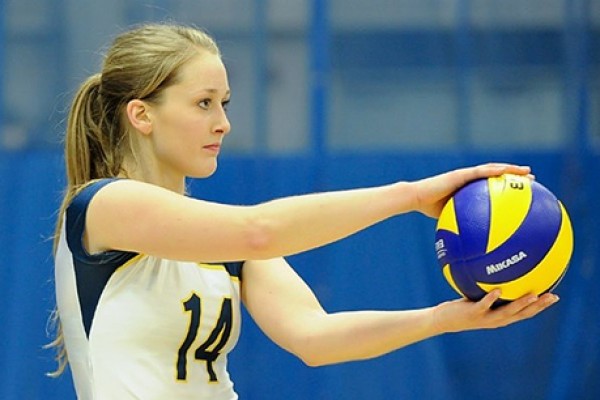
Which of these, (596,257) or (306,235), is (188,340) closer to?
(306,235)

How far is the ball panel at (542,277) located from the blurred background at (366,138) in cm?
180

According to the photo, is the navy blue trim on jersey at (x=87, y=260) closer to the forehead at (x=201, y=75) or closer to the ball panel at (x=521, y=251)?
the forehead at (x=201, y=75)

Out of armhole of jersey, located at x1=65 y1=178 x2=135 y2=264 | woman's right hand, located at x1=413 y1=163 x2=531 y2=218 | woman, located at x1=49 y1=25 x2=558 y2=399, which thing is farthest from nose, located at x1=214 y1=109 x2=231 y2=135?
woman's right hand, located at x1=413 y1=163 x2=531 y2=218

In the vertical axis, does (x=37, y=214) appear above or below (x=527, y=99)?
below

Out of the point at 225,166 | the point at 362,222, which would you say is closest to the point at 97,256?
the point at 362,222

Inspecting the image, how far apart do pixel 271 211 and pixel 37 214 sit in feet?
6.49

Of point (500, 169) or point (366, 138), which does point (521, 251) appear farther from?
point (366, 138)

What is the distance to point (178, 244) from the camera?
5.65 ft

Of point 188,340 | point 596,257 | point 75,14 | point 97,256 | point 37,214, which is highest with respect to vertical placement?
point 75,14

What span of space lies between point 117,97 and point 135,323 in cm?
43

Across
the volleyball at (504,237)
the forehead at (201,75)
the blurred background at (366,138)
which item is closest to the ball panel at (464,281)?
the volleyball at (504,237)

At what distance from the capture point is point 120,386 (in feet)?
6.05

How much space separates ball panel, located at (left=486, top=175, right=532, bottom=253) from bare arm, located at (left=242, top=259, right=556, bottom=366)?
0.39 ft

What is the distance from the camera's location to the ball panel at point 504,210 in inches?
68.3
